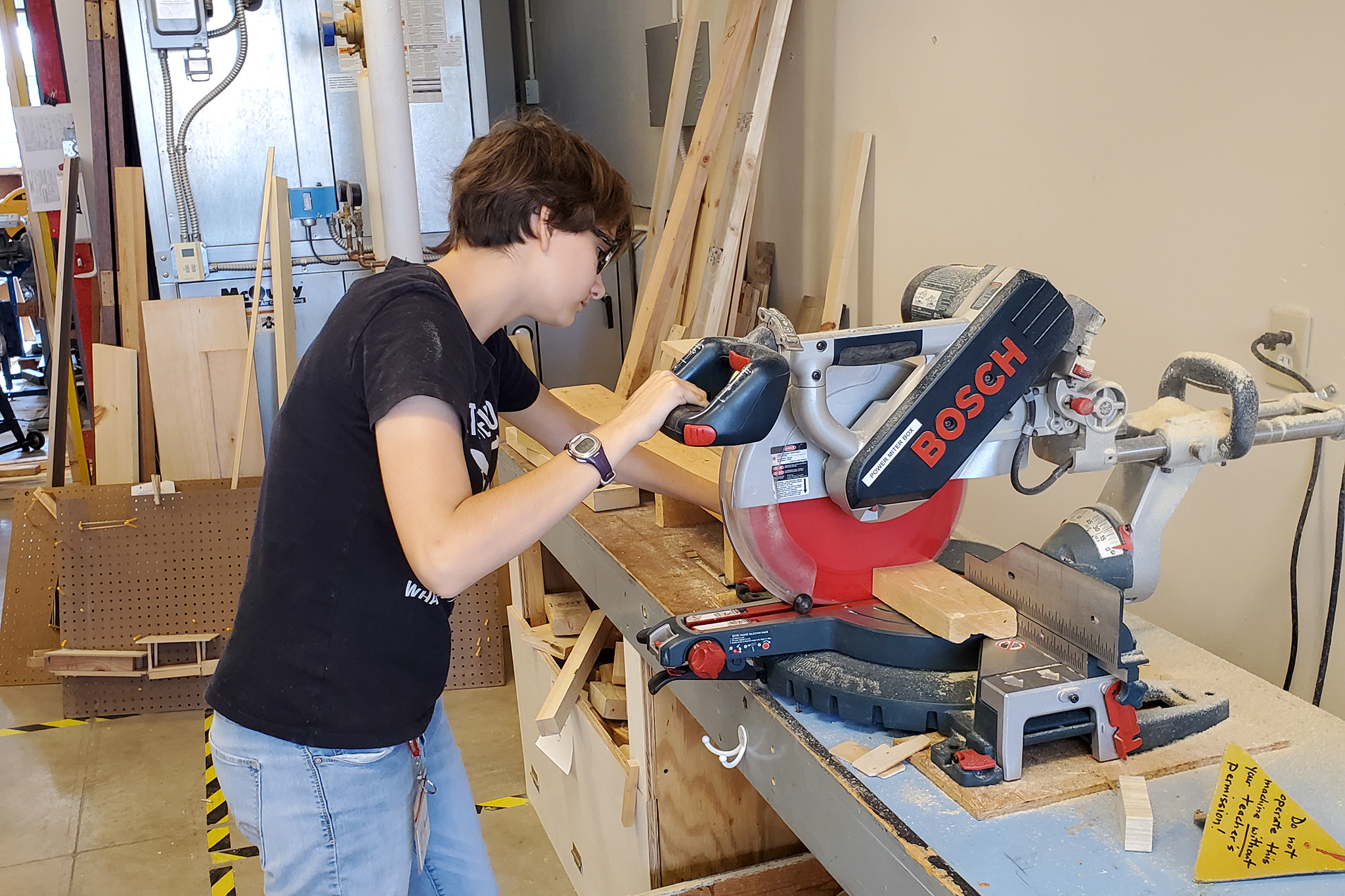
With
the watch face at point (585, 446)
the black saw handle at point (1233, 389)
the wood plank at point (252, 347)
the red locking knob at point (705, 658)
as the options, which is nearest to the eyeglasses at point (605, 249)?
the watch face at point (585, 446)

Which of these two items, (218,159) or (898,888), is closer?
(898,888)

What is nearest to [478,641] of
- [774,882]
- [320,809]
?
[774,882]

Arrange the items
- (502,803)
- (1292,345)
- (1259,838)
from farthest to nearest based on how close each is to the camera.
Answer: (502,803), (1292,345), (1259,838)

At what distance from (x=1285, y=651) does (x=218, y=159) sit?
12.5 feet

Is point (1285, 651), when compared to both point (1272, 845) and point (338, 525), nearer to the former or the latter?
point (1272, 845)

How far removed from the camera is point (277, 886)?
52.8 inches

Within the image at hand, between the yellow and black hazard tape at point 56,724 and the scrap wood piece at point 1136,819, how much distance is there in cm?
320

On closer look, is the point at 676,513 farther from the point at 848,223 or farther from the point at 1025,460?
the point at 848,223

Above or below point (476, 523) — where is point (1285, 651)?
below

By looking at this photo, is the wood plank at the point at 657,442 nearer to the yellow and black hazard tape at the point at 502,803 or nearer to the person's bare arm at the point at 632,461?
the person's bare arm at the point at 632,461

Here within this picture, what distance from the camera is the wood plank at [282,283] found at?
3.60 m

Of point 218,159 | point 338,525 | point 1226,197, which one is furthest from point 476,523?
point 218,159

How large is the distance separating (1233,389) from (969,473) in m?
0.28

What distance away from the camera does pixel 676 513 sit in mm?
1837
